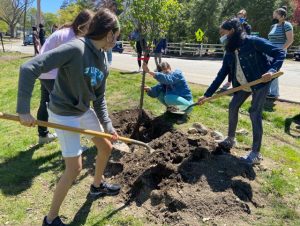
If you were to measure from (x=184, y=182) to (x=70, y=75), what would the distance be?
1833mm

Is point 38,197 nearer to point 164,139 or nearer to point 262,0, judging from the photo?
point 164,139

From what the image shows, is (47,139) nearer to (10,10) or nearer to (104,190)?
(104,190)

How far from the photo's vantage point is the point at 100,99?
3.85m

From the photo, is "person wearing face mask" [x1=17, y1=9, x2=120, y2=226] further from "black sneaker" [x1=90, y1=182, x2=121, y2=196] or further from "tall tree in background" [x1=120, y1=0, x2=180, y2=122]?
"tall tree in background" [x1=120, y1=0, x2=180, y2=122]

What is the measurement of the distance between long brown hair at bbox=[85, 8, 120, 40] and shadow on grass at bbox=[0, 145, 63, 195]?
2.34 metres

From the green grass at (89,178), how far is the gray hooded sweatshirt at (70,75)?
4.05 feet

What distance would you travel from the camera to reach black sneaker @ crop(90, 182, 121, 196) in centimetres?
424

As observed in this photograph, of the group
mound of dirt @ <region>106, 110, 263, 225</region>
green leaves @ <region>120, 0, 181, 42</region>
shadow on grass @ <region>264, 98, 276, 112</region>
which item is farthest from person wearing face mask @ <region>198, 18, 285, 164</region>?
shadow on grass @ <region>264, 98, 276, 112</region>

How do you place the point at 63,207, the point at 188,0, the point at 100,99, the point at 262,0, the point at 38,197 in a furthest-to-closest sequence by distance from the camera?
the point at 188,0 < the point at 262,0 < the point at 38,197 < the point at 63,207 < the point at 100,99

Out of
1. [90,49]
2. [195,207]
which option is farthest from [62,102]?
[195,207]

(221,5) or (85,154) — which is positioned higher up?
(221,5)

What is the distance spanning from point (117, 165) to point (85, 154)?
0.69m

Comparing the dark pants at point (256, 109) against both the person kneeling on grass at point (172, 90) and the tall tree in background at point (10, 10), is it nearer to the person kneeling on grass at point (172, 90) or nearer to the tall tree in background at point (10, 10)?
the person kneeling on grass at point (172, 90)

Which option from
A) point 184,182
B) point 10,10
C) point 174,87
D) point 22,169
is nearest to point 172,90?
point 174,87
